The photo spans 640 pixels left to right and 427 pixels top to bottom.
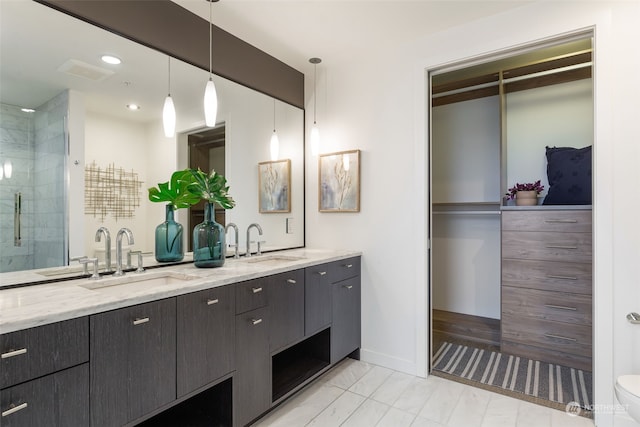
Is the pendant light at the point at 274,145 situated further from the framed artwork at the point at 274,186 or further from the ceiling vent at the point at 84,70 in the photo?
the ceiling vent at the point at 84,70

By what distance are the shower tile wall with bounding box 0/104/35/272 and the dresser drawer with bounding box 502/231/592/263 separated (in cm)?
331

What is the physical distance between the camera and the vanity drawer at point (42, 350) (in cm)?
103

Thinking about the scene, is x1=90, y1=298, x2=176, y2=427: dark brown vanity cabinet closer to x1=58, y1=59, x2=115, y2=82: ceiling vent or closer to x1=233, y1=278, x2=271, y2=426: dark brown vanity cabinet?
x1=233, y1=278, x2=271, y2=426: dark brown vanity cabinet

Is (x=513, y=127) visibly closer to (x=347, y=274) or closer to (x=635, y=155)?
(x=635, y=155)

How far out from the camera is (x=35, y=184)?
64.9 inches

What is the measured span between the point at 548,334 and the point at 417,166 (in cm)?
177

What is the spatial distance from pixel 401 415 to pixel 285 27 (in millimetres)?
2720

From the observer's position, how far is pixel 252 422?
1958 mm

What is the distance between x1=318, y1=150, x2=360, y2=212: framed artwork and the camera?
9.42ft

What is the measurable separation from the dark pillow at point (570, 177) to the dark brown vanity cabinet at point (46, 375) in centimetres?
336

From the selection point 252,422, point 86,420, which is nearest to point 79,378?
point 86,420

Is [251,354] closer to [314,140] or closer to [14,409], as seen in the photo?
[14,409]

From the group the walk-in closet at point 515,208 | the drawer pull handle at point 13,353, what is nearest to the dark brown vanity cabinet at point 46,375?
the drawer pull handle at point 13,353

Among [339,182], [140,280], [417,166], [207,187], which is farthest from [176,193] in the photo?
[417,166]
